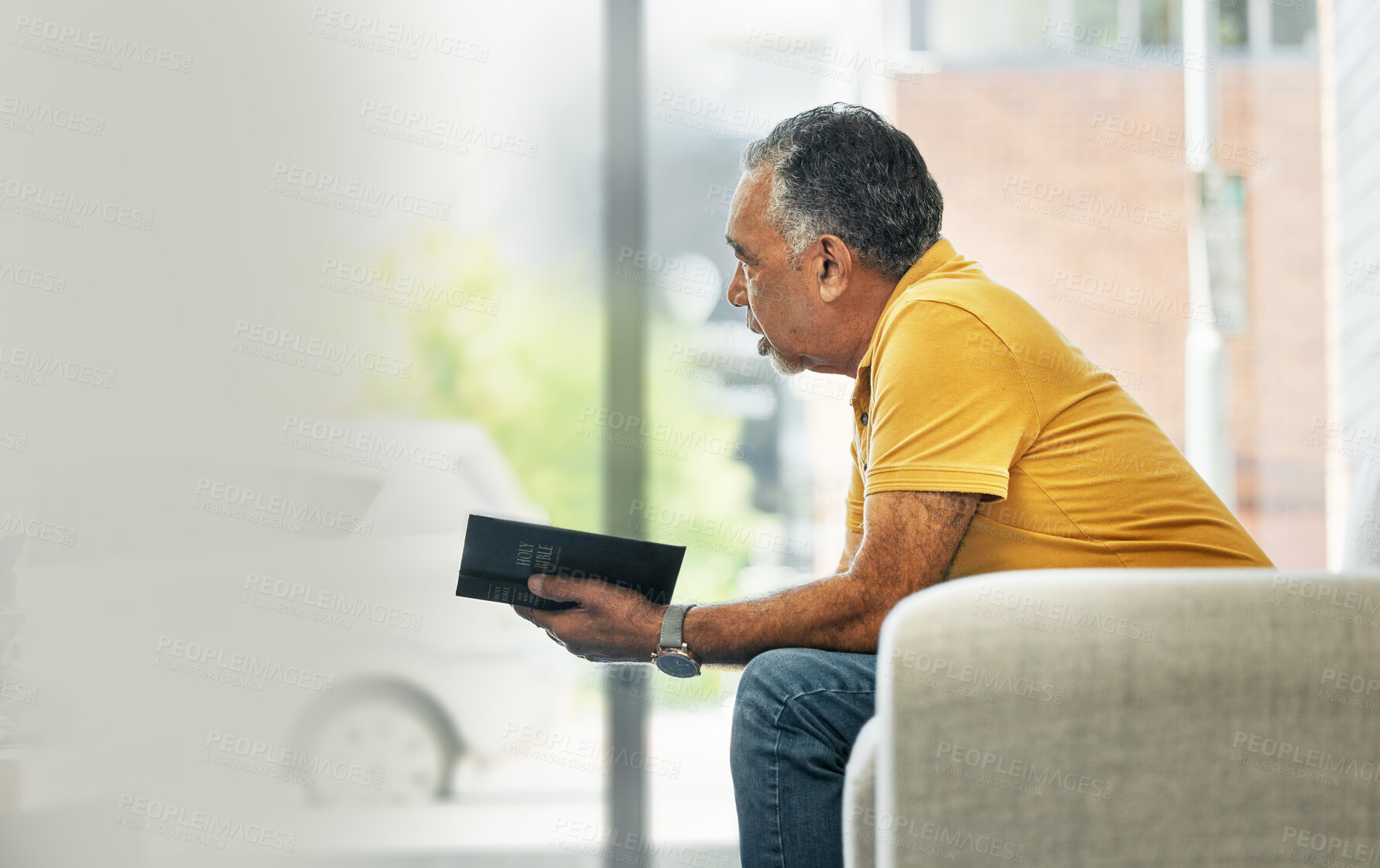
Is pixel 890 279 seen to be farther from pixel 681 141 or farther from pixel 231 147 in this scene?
pixel 231 147

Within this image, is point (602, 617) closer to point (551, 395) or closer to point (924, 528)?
point (924, 528)

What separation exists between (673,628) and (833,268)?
518mm

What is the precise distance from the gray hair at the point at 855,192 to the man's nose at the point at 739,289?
104 millimetres

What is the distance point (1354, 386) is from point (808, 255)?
1.64 m

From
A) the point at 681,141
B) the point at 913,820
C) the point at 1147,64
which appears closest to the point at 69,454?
the point at 681,141

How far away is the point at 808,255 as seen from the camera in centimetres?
139

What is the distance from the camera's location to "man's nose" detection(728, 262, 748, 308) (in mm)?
1484

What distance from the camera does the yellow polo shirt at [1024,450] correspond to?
110 cm

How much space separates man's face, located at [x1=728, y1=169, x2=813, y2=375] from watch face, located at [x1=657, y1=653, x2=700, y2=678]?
0.47 meters

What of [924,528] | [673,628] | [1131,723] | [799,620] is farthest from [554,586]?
[1131,723]

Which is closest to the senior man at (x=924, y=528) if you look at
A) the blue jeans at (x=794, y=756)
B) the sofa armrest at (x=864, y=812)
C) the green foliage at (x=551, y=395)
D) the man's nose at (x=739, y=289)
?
the blue jeans at (x=794, y=756)

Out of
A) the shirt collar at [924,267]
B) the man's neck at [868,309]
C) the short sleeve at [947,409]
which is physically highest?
the shirt collar at [924,267]

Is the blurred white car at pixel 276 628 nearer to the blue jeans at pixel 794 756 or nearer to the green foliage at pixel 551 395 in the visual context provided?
the green foliage at pixel 551 395

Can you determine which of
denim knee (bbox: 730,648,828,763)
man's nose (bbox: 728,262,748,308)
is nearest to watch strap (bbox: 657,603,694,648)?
denim knee (bbox: 730,648,828,763)
